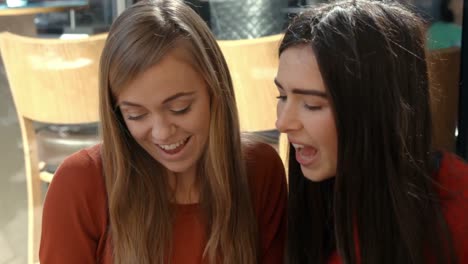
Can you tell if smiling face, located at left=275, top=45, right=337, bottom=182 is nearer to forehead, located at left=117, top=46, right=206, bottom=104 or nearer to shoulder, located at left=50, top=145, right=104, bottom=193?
forehead, located at left=117, top=46, right=206, bottom=104

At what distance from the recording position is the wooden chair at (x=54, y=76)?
1933 mm

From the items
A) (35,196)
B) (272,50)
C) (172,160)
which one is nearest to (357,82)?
(172,160)

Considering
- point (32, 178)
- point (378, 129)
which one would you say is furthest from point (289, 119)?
point (32, 178)

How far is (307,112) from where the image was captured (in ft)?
3.43

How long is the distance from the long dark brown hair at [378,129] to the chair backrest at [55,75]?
0.98 metres

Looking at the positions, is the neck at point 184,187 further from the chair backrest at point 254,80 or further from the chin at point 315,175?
the chair backrest at point 254,80

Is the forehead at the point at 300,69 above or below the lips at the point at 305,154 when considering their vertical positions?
above

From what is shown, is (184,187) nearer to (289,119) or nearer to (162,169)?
(162,169)

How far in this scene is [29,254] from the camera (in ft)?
7.14

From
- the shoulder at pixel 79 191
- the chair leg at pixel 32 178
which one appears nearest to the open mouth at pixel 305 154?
the shoulder at pixel 79 191

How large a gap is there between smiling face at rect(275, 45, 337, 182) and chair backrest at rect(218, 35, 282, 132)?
2.19 feet

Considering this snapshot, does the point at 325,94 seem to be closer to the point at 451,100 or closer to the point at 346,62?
the point at 346,62

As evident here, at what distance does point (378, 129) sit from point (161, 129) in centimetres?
36

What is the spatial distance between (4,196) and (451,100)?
143cm
